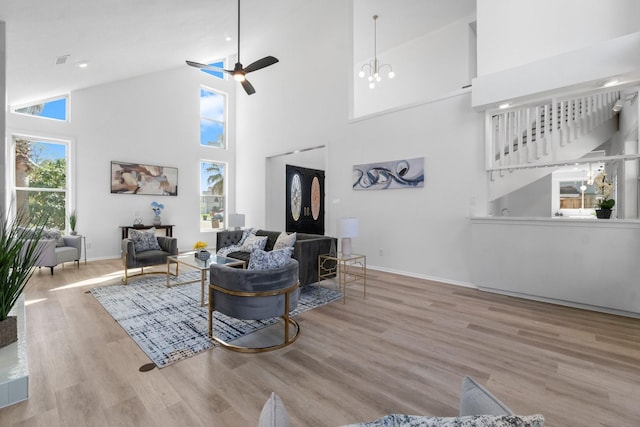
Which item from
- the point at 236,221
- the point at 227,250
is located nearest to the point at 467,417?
the point at 227,250

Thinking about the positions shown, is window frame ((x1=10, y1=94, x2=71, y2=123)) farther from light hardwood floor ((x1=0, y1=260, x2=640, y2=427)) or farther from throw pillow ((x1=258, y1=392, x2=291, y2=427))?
throw pillow ((x1=258, y1=392, x2=291, y2=427))

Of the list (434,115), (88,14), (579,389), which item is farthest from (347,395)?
(88,14)

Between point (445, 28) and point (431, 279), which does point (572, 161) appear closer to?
point (431, 279)

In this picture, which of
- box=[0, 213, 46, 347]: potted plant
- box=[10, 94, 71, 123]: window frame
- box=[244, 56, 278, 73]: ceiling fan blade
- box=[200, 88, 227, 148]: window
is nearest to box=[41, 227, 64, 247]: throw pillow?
box=[10, 94, 71, 123]: window frame

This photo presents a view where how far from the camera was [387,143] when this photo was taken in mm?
5367

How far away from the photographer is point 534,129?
4352 mm

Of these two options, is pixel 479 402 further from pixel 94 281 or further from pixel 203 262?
pixel 94 281

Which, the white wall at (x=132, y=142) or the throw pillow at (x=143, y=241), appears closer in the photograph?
the throw pillow at (x=143, y=241)

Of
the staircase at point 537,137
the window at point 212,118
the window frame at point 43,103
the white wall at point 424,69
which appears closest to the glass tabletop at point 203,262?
the white wall at point 424,69

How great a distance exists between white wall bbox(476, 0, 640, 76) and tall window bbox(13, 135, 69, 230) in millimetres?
7933

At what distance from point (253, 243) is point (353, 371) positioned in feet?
10.6

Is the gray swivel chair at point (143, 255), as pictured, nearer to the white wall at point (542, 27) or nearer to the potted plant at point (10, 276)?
the potted plant at point (10, 276)

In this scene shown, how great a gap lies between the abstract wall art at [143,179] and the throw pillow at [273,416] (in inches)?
292

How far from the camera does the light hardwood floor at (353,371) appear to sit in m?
1.77
